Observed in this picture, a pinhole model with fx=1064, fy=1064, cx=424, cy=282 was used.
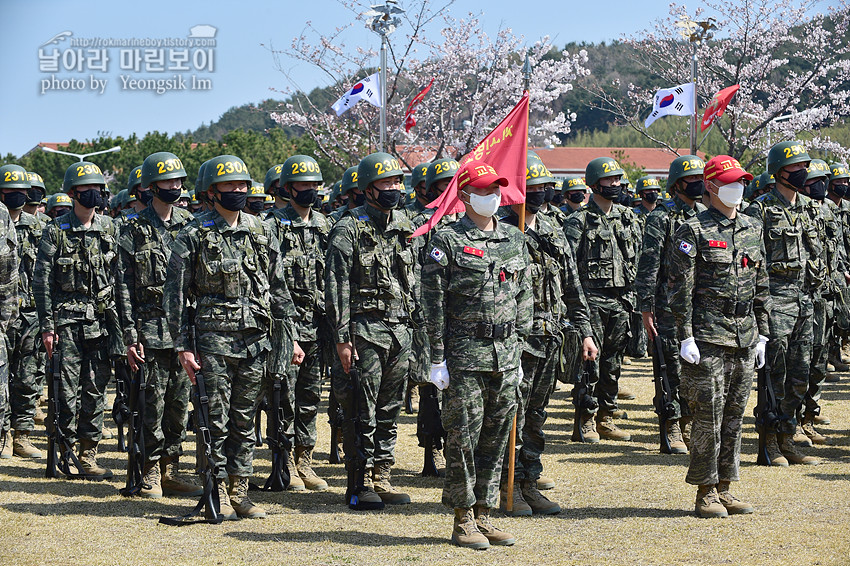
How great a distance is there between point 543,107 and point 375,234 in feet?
105

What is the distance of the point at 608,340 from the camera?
11.9 metres

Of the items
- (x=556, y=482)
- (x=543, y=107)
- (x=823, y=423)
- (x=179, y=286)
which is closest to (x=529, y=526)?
(x=556, y=482)

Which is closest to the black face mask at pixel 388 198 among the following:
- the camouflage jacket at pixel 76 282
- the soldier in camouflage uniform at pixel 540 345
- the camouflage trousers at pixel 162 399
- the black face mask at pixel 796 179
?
the soldier in camouflage uniform at pixel 540 345

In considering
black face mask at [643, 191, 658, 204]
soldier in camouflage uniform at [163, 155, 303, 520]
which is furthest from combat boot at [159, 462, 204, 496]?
black face mask at [643, 191, 658, 204]

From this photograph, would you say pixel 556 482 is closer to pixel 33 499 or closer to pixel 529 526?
pixel 529 526

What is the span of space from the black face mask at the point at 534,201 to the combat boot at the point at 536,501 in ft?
7.26

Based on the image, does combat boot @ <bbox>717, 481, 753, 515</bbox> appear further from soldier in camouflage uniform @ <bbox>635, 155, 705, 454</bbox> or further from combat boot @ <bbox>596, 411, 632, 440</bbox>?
combat boot @ <bbox>596, 411, 632, 440</bbox>

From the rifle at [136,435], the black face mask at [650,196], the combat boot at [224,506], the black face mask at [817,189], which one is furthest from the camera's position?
the black face mask at [650,196]

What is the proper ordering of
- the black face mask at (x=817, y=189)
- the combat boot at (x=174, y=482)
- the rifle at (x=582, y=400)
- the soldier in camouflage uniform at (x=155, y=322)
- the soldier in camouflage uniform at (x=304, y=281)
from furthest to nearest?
the rifle at (x=582, y=400)
the black face mask at (x=817, y=189)
the soldier in camouflage uniform at (x=304, y=281)
the combat boot at (x=174, y=482)
the soldier in camouflage uniform at (x=155, y=322)

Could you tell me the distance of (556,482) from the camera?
385 inches

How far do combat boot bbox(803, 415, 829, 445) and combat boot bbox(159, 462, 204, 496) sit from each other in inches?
258

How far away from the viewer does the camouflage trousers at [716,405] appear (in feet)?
26.7

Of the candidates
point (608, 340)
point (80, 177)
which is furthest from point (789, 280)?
point (80, 177)

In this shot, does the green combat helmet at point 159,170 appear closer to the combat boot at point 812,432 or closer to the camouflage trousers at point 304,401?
the camouflage trousers at point 304,401
